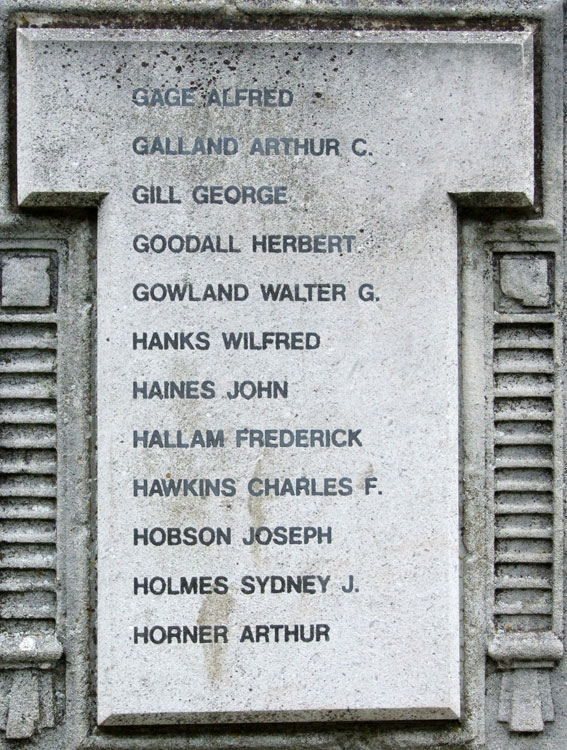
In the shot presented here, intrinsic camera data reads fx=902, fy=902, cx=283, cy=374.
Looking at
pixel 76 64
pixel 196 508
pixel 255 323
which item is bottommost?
pixel 196 508

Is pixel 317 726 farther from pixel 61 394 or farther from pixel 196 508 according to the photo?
pixel 61 394

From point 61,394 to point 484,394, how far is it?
5.11 feet

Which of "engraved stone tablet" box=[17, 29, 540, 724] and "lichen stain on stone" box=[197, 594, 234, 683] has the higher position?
"engraved stone tablet" box=[17, 29, 540, 724]

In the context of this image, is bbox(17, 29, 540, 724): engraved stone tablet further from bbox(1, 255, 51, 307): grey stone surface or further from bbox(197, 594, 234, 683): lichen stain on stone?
bbox(1, 255, 51, 307): grey stone surface

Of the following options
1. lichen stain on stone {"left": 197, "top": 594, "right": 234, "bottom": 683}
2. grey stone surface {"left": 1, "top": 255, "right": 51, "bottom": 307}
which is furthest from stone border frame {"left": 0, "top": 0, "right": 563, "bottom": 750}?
lichen stain on stone {"left": 197, "top": 594, "right": 234, "bottom": 683}

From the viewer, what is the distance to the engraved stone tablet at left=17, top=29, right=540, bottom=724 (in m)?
3.21

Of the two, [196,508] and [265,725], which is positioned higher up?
[196,508]

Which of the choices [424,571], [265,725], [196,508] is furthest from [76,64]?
[265,725]

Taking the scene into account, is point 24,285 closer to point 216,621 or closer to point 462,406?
point 216,621

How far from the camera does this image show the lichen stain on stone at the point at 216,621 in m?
3.21

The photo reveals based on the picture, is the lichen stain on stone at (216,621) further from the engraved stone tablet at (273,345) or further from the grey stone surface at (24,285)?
the grey stone surface at (24,285)

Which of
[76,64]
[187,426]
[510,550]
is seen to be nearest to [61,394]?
[187,426]

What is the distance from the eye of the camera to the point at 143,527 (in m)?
3.21

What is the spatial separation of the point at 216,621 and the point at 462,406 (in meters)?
1.19
